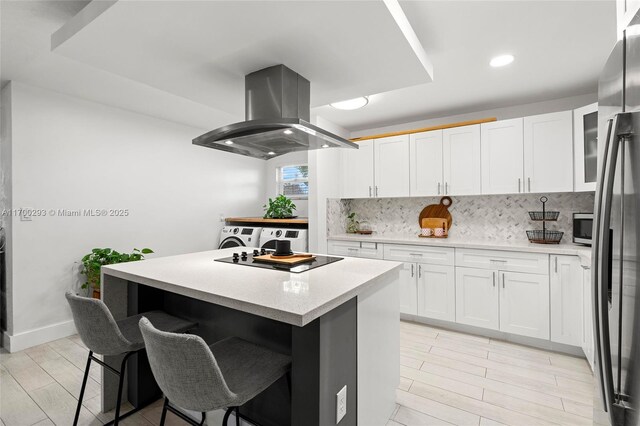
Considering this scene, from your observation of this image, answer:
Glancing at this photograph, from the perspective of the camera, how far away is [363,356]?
156cm

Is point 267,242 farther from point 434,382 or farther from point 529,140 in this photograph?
point 529,140

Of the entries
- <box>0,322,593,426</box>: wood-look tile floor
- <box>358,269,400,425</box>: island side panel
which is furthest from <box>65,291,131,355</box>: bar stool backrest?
<box>358,269,400,425</box>: island side panel

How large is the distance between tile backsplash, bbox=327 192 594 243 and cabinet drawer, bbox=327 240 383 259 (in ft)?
0.69

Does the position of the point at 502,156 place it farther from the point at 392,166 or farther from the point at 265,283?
the point at 265,283

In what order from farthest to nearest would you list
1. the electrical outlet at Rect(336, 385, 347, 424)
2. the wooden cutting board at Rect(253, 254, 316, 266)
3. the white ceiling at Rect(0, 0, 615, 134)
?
1. the wooden cutting board at Rect(253, 254, 316, 266)
2. the white ceiling at Rect(0, 0, 615, 134)
3. the electrical outlet at Rect(336, 385, 347, 424)

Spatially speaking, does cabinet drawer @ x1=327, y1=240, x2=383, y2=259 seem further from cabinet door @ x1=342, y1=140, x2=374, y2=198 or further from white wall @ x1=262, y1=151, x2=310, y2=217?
white wall @ x1=262, y1=151, x2=310, y2=217

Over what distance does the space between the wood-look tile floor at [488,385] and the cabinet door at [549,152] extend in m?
1.52

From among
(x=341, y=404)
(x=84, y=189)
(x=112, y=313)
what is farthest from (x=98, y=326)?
(x=84, y=189)

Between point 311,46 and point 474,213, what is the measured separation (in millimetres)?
2758

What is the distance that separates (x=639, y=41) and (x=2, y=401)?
11.6 feet

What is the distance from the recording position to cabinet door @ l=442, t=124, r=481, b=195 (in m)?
3.27

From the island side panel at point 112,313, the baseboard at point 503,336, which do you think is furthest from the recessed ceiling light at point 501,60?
the island side panel at point 112,313

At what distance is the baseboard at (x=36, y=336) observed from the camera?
2.74 meters

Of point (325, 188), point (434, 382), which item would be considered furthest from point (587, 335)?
point (325, 188)
